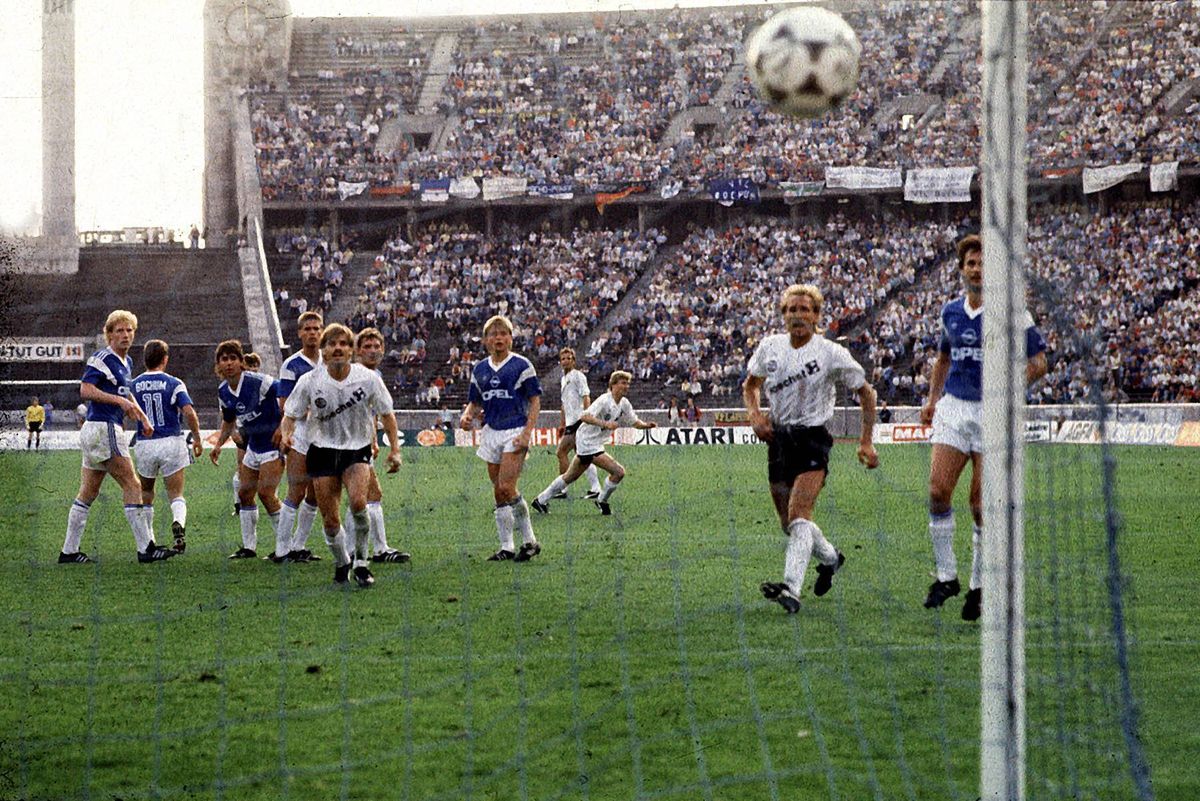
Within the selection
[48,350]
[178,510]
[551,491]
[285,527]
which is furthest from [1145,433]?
[48,350]

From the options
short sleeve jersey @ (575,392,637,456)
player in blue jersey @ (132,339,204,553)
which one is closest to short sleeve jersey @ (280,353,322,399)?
player in blue jersey @ (132,339,204,553)

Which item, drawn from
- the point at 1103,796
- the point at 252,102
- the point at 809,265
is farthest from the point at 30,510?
the point at 252,102

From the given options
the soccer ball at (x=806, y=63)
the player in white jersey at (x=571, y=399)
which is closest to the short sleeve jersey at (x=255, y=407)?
the player in white jersey at (x=571, y=399)

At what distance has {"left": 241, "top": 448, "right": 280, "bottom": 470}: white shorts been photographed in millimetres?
11453

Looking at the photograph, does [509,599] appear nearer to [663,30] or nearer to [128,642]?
[128,642]

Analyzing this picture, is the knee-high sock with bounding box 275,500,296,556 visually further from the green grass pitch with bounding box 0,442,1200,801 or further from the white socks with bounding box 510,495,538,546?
the white socks with bounding box 510,495,538,546

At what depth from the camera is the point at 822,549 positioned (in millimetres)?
8266

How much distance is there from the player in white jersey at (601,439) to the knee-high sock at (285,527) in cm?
466

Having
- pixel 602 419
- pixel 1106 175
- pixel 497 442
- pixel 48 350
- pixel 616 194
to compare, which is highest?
pixel 616 194

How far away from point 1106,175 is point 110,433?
33.6m

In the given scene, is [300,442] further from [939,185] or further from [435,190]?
[435,190]

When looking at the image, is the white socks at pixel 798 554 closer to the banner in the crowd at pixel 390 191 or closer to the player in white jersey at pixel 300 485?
the player in white jersey at pixel 300 485

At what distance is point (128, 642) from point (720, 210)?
134ft

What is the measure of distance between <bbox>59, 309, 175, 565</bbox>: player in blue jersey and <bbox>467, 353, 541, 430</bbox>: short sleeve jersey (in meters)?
2.63
